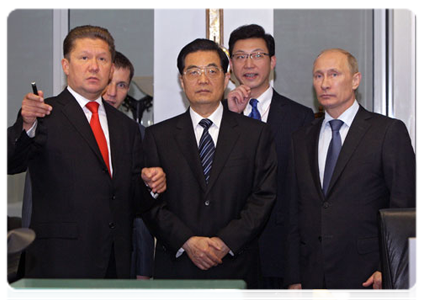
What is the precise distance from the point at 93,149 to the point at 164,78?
1570 millimetres

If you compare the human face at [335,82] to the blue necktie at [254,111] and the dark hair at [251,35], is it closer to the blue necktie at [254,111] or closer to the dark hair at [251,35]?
the blue necktie at [254,111]

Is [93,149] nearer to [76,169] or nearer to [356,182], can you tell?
[76,169]

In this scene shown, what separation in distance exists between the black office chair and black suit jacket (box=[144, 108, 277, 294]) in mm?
954

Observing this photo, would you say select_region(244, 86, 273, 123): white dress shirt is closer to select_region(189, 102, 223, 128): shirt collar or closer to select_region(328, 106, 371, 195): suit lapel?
select_region(189, 102, 223, 128): shirt collar

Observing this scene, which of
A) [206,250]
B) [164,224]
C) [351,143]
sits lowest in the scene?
[206,250]

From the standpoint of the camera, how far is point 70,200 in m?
2.31

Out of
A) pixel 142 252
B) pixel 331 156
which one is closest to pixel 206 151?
pixel 331 156

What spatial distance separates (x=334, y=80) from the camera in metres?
2.59

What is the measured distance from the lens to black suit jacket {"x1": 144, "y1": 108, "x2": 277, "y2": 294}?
2473 millimetres

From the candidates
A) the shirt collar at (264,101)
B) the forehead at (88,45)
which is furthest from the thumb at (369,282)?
the forehead at (88,45)

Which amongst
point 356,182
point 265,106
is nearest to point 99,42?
point 265,106

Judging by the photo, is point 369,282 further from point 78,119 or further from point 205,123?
point 78,119

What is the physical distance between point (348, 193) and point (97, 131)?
3.50 ft

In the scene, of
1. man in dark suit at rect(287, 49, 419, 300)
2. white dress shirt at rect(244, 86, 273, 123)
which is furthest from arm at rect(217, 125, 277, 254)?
white dress shirt at rect(244, 86, 273, 123)
